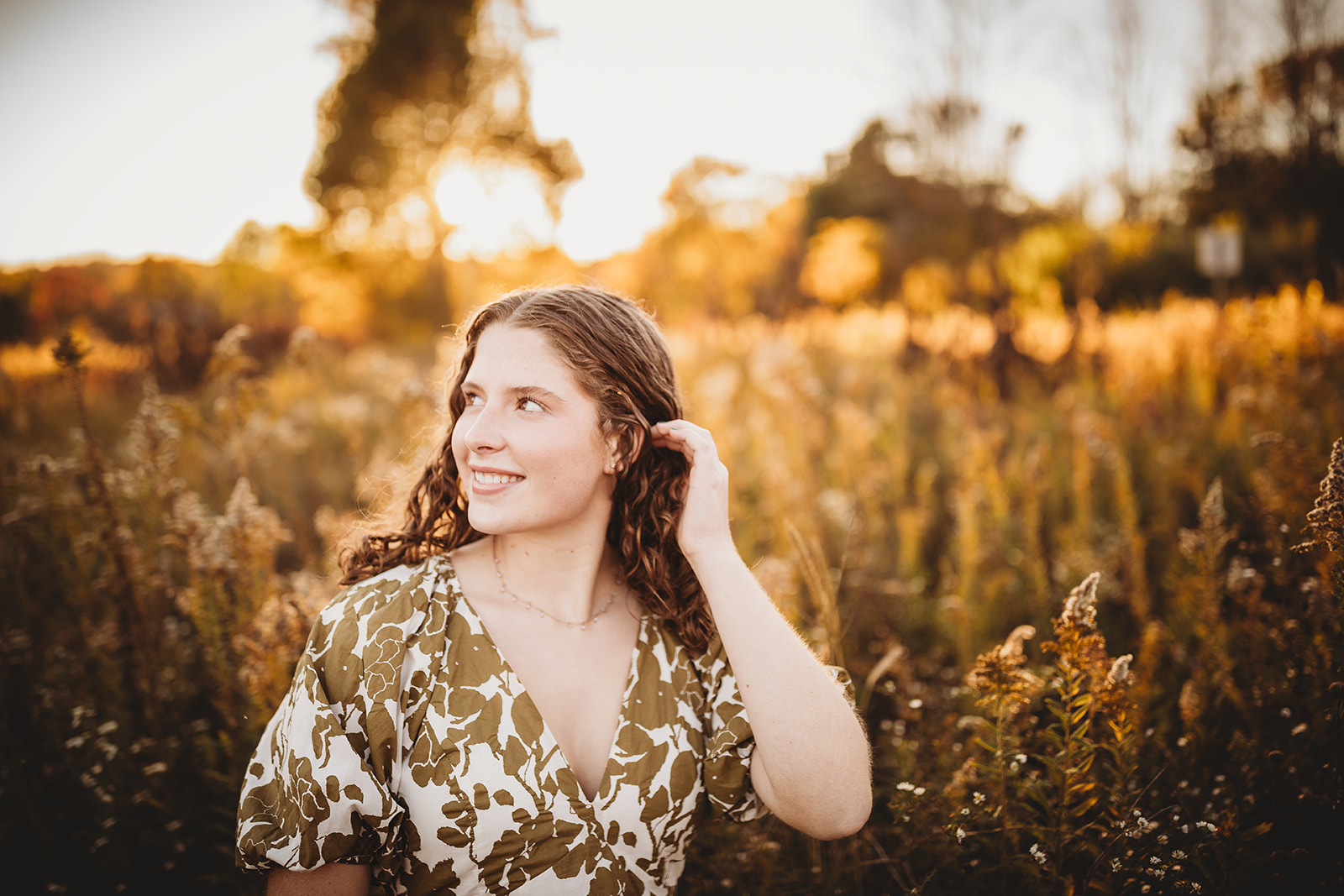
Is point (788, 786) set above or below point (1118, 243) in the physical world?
below

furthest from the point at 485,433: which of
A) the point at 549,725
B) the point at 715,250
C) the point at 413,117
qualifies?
the point at 413,117

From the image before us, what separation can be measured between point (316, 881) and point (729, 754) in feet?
2.95

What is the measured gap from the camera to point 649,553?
1850 mm

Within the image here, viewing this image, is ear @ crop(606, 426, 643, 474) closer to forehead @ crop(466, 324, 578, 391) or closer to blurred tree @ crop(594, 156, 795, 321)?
forehead @ crop(466, 324, 578, 391)

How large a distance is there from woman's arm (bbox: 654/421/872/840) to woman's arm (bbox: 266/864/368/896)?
0.89 m

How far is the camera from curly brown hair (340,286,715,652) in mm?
1717

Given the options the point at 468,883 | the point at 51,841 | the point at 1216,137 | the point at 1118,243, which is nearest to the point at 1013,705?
the point at 468,883

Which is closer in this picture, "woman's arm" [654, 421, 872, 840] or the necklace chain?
"woman's arm" [654, 421, 872, 840]

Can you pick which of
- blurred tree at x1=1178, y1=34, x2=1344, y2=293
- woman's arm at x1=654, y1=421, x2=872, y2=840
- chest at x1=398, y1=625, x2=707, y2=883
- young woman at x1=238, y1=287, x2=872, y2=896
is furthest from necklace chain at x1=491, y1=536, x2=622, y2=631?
blurred tree at x1=1178, y1=34, x2=1344, y2=293

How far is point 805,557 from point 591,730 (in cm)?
70

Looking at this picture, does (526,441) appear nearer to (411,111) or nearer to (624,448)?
(624,448)

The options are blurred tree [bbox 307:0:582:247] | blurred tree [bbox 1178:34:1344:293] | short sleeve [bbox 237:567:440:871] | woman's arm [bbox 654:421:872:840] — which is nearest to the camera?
short sleeve [bbox 237:567:440:871]

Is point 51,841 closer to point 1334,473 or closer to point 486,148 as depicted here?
point 1334,473

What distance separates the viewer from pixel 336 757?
4.36 ft
